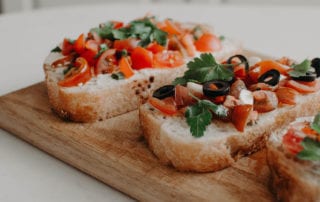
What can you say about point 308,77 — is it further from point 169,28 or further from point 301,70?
point 169,28

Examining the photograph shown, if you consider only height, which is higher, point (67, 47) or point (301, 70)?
point (301, 70)

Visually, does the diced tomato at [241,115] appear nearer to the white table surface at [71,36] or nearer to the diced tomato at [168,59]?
the white table surface at [71,36]

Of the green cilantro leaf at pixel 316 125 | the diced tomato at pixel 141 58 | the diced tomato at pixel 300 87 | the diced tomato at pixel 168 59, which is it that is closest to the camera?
the green cilantro leaf at pixel 316 125

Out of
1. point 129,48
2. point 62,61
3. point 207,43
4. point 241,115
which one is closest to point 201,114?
point 241,115

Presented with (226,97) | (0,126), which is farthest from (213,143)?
(0,126)

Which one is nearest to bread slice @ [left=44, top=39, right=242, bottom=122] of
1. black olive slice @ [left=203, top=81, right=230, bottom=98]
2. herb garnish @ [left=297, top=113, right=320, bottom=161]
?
black olive slice @ [left=203, top=81, right=230, bottom=98]

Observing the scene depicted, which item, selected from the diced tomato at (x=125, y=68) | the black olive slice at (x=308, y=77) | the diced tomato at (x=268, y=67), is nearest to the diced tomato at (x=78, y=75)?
the diced tomato at (x=125, y=68)
